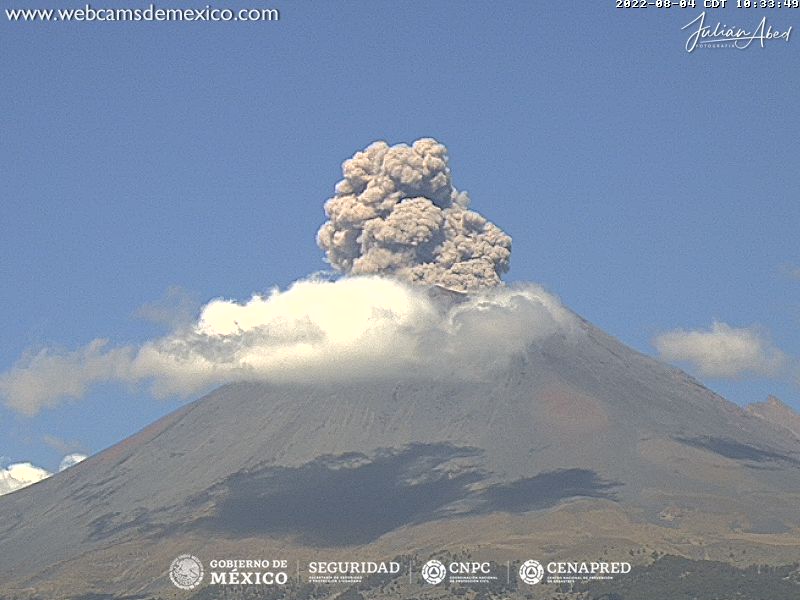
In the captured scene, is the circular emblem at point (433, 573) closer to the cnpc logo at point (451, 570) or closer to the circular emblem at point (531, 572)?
the cnpc logo at point (451, 570)

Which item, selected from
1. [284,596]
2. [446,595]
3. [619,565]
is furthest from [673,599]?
Answer: [284,596]

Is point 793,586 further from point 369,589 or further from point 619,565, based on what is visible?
point 369,589

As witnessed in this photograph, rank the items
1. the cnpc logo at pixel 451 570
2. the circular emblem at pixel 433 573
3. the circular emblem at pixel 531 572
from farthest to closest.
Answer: the cnpc logo at pixel 451 570, the circular emblem at pixel 433 573, the circular emblem at pixel 531 572

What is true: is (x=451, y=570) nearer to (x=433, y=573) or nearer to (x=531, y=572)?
(x=433, y=573)

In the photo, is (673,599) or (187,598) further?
(187,598)

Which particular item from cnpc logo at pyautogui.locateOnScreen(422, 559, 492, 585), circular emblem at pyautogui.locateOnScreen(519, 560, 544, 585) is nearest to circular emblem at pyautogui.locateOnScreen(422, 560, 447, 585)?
cnpc logo at pyautogui.locateOnScreen(422, 559, 492, 585)

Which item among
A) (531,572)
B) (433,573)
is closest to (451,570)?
(433,573)

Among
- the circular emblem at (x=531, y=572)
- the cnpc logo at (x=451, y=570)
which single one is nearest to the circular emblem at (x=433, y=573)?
the cnpc logo at (x=451, y=570)
